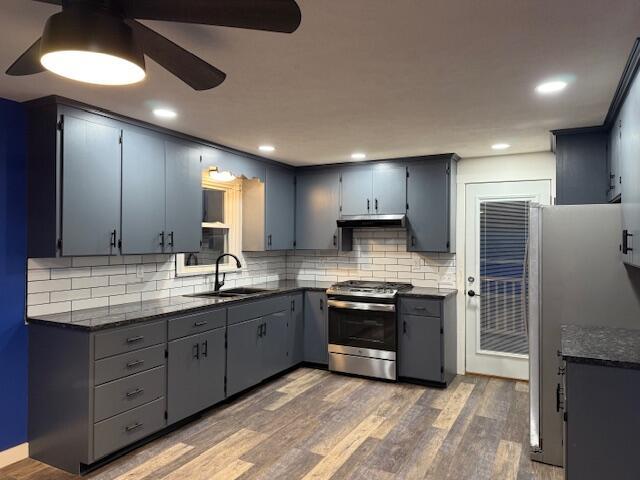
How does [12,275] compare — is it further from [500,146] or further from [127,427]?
[500,146]

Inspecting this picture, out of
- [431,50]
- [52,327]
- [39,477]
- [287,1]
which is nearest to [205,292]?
[52,327]

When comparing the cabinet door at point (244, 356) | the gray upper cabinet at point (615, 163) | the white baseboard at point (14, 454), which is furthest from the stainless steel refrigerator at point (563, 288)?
the white baseboard at point (14, 454)

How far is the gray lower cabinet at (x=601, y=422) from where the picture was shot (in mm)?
1889

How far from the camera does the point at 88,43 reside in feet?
4.04

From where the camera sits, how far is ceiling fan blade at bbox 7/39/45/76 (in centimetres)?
157

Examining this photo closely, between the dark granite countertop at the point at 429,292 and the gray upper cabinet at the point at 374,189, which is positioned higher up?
the gray upper cabinet at the point at 374,189

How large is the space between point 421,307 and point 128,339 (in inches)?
104

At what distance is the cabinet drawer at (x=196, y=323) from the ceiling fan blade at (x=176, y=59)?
196 cm

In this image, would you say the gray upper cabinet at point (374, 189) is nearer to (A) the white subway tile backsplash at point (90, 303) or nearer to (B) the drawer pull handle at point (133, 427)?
(A) the white subway tile backsplash at point (90, 303)

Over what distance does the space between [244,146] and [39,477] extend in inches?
115

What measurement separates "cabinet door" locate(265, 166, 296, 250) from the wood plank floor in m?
1.62

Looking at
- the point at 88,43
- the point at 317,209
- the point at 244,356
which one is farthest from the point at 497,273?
the point at 88,43

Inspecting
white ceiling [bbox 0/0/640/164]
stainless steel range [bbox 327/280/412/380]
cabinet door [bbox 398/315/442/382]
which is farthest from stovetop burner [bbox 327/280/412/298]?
white ceiling [bbox 0/0/640/164]

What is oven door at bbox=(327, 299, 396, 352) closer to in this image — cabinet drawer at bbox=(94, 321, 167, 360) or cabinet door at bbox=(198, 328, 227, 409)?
cabinet door at bbox=(198, 328, 227, 409)
